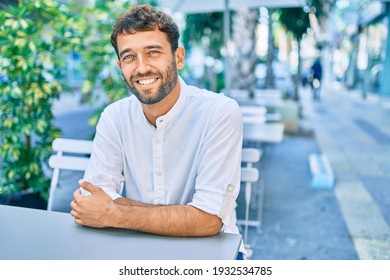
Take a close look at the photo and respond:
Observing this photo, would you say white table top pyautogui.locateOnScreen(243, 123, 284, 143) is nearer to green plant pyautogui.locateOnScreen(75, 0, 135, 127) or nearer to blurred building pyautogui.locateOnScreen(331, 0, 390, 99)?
green plant pyautogui.locateOnScreen(75, 0, 135, 127)

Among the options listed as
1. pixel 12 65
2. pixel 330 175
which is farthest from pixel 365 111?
pixel 12 65

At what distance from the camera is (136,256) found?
1275 mm

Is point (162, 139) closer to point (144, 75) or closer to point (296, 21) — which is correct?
point (144, 75)

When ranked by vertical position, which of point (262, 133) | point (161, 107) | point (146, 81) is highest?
point (146, 81)

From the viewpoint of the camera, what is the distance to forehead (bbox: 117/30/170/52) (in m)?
1.68

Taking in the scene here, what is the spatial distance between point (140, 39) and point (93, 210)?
2.41 feet

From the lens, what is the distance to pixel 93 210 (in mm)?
1463

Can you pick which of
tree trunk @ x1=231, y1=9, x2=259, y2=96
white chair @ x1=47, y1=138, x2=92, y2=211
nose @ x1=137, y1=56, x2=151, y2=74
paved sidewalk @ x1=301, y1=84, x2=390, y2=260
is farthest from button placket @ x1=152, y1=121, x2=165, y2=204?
tree trunk @ x1=231, y1=9, x2=259, y2=96

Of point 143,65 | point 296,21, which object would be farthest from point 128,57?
point 296,21

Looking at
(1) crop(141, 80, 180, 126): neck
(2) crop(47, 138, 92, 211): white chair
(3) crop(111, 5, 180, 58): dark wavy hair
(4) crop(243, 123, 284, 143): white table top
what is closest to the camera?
(3) crop(111, 5, 180, 58): dark wavy hair

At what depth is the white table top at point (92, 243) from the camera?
1.28 meters

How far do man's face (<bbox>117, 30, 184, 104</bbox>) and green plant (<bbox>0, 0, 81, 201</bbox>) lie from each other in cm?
167

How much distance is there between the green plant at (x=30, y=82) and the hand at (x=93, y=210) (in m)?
2.02
